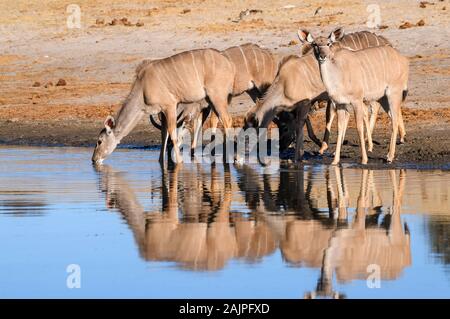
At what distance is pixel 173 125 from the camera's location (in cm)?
1888

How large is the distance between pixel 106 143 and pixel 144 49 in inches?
653

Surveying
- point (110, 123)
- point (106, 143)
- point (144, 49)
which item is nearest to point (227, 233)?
point (106, 143)

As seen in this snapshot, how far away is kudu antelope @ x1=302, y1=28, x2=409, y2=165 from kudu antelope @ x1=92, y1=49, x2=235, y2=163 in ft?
6.74

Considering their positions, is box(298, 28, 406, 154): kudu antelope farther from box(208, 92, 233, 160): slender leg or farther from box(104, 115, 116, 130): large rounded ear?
box(104, 115, 116, 130): large rounded ear

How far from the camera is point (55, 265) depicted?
958 cm

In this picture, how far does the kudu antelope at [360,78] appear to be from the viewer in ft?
55.7

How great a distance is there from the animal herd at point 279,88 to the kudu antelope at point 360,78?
0.01 metres

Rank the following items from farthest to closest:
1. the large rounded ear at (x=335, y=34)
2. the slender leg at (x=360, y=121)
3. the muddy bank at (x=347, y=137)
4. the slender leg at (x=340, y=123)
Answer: the muddy bank at (x=347, y=137) → the slender leg at (x=340, y=123) → the slender leg at (x=360, y=121) → the large rounded ear at (x=335, y=34)

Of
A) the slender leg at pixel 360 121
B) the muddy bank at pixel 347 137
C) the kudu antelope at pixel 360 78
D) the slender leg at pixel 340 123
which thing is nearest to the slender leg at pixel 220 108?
the muddy bank at pixel 347 137

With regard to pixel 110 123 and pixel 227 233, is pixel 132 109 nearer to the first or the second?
pixel 110 123

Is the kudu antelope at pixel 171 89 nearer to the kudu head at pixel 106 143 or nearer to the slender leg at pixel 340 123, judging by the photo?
the kudu head at pixel 106 143

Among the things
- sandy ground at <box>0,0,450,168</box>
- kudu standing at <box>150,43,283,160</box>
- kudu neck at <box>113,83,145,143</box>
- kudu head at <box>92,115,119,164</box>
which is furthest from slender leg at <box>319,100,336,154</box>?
kudu head at <box>92,115,119,164</box>

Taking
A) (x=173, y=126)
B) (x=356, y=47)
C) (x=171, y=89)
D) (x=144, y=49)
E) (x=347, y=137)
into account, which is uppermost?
(x=356, y=47)
